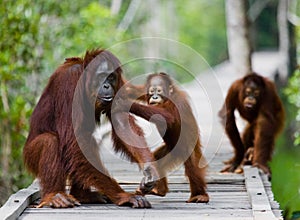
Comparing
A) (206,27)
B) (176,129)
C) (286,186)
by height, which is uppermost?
(176,129)

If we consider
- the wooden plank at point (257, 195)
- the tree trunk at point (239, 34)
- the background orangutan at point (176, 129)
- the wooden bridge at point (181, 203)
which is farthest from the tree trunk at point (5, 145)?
the tree trunk at point (239, 34)

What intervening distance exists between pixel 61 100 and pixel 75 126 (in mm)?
227

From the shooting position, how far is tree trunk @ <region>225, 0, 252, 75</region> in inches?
386

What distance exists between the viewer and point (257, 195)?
511cm

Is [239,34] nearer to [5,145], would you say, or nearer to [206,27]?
[5,145]

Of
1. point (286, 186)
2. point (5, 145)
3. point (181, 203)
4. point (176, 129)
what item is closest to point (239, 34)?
point (286, 186)

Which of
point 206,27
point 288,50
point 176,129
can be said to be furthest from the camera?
point 206,27

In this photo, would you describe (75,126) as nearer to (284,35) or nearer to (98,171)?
(98,171)

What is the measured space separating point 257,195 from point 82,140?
1.30 metres

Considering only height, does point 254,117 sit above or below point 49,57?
below

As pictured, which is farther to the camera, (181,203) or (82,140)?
(181,203)

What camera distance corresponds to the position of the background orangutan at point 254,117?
6957 millimetres

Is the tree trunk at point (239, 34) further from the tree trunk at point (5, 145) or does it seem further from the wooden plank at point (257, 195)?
the wooden plank at point (257, 195)

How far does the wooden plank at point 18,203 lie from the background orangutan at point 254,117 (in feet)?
7.35
